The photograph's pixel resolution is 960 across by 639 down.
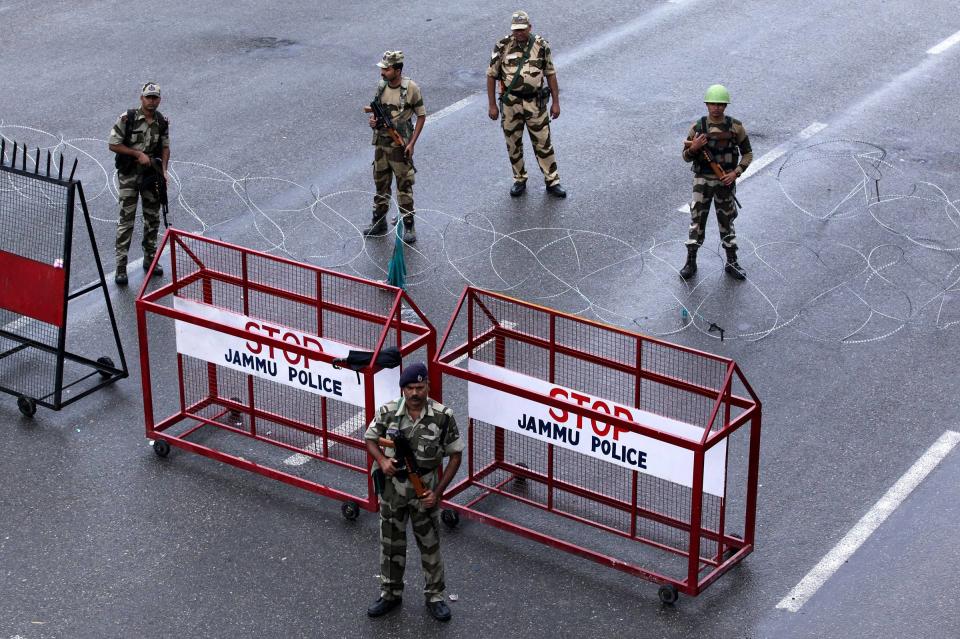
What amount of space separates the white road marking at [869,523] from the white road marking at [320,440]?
357cm

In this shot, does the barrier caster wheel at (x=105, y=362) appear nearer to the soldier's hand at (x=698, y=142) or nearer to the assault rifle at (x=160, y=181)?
the assault rifle at (x=160, y=181)

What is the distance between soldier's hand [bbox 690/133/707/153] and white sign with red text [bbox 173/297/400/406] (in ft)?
15.3

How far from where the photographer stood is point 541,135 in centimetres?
1512

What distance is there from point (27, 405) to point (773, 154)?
924 centimetres

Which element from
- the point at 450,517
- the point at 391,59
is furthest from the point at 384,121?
the point at 450,517

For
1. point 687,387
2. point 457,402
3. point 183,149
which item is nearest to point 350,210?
point 183,149

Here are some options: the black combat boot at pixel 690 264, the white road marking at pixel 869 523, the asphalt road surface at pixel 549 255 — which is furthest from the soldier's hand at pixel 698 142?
the white road marking at pixel 869 523

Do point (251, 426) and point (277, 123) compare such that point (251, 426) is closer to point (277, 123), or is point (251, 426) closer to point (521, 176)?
point (521, 176)

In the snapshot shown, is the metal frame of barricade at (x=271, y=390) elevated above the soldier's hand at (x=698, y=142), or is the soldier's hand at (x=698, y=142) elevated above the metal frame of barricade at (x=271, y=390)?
the soldier's hand at (x=698, y=142)

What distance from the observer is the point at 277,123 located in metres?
17.5

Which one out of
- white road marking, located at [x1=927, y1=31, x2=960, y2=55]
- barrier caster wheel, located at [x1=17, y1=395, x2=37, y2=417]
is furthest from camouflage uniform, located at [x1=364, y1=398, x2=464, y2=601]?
white road marking, located at [x1=927, y1=31, x2=960, y2=55]

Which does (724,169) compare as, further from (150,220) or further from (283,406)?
(150,220)

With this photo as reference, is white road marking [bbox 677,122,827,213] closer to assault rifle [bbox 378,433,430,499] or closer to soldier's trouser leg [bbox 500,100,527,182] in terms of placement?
soldier's trouser leg [bbox 500,100,527,182]

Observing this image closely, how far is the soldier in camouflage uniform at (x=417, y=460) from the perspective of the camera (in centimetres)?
847
